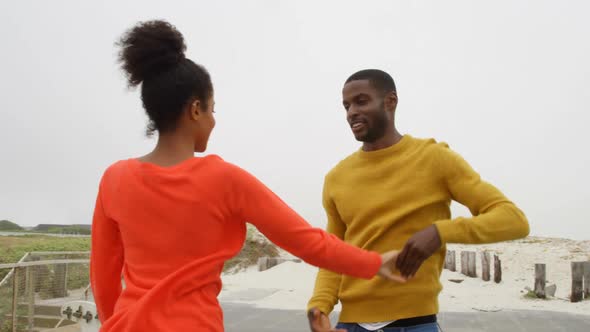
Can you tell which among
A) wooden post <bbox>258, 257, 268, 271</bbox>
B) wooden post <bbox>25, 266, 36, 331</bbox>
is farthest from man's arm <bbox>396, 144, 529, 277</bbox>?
wooden post <bbox>258, 257, 268, 271</bbox>

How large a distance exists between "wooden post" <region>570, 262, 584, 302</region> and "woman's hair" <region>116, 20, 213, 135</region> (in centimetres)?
1471

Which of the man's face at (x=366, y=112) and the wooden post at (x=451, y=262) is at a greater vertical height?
the man's face at (x=366, y=112)

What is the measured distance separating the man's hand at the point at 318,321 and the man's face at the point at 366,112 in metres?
0.84

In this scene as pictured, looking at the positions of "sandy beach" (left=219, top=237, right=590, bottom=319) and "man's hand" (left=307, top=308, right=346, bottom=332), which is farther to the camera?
"sandy beach" (left=219, top=237, right=590, bottom=319)

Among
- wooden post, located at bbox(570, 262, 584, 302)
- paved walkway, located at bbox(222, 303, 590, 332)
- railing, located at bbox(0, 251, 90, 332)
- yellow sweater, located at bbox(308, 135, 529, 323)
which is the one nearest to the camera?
yellow sweater, located at bbox(308, 135, 529, 323)

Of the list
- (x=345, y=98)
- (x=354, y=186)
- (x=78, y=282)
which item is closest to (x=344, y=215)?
(x=354, y=186)

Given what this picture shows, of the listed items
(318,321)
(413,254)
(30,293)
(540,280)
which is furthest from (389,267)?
(540,280)

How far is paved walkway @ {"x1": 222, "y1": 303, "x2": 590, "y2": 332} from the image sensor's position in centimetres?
1020

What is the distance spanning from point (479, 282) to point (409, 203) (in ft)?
55.1

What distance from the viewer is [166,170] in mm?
1996

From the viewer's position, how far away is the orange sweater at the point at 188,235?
193 cm

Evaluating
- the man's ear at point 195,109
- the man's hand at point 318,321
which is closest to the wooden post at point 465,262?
the man's hand at point 318,321

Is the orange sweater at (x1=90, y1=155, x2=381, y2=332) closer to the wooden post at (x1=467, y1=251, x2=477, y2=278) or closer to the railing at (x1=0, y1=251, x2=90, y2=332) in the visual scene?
the railing at (x1=0, y1=251, x2=90, y2=332)

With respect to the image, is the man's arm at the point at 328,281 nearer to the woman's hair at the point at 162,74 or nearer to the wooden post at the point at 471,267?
the woman's hair at the point at 162,74
